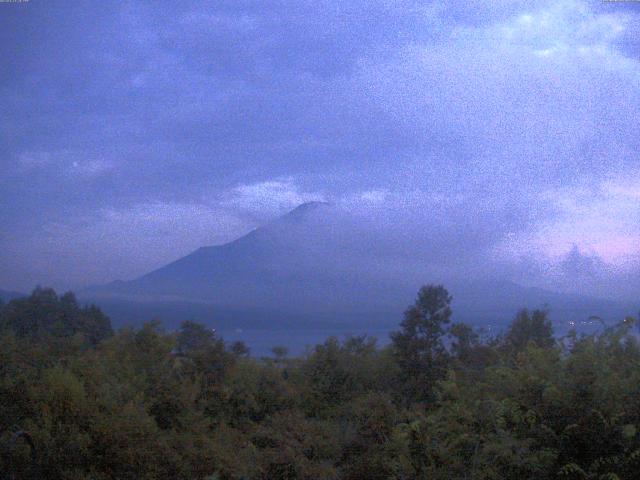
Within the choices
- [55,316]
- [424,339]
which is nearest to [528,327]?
[424,339]

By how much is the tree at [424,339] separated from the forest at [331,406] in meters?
0.04

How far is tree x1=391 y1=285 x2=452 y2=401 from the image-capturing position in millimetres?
18141

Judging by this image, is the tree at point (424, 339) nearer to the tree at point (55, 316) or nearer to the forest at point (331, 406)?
the forest at point (331, 406)

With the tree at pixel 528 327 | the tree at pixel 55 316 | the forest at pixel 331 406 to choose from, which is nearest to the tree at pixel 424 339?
the forest at pixel 331 406

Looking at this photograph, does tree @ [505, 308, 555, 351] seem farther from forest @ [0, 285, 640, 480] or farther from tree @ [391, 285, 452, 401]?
tree @ [391, 285, 452, 401]

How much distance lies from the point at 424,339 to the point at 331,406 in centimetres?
344

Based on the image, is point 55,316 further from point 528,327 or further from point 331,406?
Answer: point 528,327

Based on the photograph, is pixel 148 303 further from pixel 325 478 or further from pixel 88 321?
pixel 325 478

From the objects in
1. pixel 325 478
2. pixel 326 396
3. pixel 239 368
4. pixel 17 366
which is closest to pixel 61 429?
pixel 17 366

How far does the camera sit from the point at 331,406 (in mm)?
17891

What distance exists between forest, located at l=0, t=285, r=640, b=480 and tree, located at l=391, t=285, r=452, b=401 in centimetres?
4

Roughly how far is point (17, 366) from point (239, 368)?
26.2 feet

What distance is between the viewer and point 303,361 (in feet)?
63.9

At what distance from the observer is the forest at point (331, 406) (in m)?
6.23
